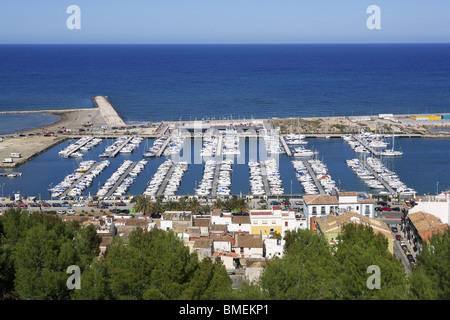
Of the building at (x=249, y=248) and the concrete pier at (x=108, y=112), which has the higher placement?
the concrete pier at (x=108, y=112)

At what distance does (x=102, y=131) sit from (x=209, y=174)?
15717 millimetres

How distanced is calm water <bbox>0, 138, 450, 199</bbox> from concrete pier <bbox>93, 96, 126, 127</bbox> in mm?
6754

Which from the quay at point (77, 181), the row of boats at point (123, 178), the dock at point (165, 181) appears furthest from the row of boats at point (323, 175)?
the quay at point (77, 181)

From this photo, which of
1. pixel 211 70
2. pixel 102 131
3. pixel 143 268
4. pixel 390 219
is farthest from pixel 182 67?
pixel 143 268

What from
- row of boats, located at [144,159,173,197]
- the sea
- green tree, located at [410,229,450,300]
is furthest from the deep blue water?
green tree, located at [410,229,450,300]

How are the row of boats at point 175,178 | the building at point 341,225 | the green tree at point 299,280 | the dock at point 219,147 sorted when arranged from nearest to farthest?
the green tree at point 299,280 → the building at point 341,225 → the row of boats at point 175,178 → the dock at point 219,147

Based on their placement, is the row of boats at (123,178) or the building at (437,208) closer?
the building at (437,208)

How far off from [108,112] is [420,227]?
37.6 m

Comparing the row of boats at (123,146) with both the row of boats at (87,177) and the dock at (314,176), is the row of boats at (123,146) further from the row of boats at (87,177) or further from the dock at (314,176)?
the dock at (314,176)

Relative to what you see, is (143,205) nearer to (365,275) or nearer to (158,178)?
(158,178)

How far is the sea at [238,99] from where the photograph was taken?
102ft

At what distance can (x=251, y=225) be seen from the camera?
67.2ft

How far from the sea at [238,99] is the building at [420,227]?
757cm

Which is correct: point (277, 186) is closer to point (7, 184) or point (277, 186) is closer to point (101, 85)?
point (7, 184)
